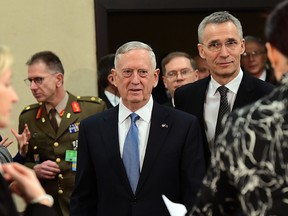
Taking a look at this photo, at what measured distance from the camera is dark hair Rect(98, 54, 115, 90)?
5727 mm

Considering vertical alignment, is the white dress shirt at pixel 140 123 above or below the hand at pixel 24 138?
above

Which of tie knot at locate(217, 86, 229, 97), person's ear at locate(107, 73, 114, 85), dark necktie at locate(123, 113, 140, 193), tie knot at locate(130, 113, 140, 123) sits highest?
person's ear at locate(107, 73, 114, 85)

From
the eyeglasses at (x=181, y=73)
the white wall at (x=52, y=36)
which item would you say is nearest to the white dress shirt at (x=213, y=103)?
the eyeglasses at (x=181, y=73)

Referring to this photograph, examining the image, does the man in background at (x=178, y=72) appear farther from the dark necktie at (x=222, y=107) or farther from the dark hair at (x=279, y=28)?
the dark hair at (x=279, y=28)

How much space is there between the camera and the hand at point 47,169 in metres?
5.09

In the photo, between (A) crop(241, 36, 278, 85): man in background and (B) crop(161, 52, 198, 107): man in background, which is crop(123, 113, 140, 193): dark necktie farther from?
(A) crop(241, 36, 278, 85): man in background

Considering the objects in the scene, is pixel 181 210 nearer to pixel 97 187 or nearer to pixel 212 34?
pixel 97 187

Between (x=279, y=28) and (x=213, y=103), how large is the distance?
209 cm

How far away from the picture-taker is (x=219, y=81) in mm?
4375

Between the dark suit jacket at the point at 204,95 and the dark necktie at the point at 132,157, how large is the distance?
44 centimetres

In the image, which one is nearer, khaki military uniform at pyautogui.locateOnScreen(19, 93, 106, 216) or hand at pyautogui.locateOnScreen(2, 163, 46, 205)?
hand at pyautogui.locateOnScreen(2, 163, 46, 205)

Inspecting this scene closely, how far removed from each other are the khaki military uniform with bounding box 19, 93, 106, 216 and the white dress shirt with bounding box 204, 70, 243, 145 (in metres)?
1.18

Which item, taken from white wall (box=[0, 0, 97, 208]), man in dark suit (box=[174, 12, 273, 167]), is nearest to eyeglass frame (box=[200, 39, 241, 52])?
man in dark suit (box=[174, 12, 273, 167])

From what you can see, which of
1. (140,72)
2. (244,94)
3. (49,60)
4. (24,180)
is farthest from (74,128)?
(24,180)
